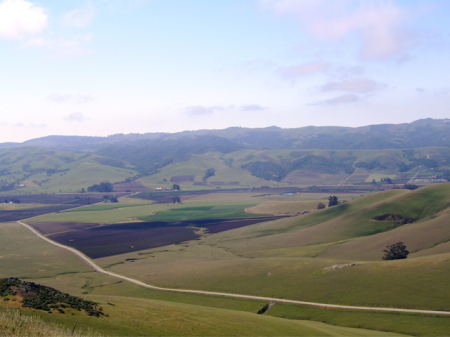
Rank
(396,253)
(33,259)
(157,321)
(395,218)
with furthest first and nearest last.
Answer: (395,218), (33,259), (396,253), (157,321)

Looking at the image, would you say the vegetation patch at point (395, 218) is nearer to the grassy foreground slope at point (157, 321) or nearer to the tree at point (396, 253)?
the tree at point (396, 253)

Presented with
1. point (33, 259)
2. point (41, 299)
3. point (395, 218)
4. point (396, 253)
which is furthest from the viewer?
point (395, 218)

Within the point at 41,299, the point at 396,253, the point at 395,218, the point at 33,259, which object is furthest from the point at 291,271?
the point at 395,218

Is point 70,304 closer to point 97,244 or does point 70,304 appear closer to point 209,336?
point 209,336

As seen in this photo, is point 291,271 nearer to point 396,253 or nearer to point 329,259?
point 329,259

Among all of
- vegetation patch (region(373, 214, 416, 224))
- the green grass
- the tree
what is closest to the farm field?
the green grass

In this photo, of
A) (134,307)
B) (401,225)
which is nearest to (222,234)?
(401,225)

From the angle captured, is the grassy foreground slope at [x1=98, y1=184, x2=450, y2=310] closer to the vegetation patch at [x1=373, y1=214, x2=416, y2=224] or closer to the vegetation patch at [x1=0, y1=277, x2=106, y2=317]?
the vegetation patch at [x1=373, y1=214, x2=416, y2=224]

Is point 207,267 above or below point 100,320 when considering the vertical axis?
below
